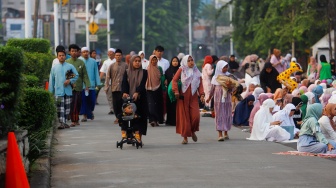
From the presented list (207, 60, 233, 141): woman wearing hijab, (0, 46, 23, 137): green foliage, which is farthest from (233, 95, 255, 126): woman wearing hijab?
(0, 46, 23, 137): green foliage

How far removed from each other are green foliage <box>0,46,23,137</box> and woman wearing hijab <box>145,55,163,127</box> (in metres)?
13.0

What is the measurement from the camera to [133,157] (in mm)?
17125

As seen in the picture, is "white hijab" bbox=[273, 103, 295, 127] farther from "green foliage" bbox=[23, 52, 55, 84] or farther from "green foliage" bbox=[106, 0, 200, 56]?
"green foliage" bbox=[106, 0, 200, 56]

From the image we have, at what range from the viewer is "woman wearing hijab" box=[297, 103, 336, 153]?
17.6 meters

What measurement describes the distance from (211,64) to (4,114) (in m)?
18.3

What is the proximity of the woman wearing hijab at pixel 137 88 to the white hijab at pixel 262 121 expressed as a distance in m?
2.63

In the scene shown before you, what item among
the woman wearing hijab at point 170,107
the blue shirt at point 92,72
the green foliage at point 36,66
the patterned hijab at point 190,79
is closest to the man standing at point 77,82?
the green foliage at point 36,66

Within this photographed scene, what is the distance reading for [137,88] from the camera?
65.0ft

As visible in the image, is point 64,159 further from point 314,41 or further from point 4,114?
point 314,41

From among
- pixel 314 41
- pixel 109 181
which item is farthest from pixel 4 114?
pixel 314 41

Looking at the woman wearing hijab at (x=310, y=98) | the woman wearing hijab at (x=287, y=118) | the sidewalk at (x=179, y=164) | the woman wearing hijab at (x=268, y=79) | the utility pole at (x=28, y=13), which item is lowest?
the sidewalk at (x=179, y=164)

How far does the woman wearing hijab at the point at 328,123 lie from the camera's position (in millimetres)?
17906

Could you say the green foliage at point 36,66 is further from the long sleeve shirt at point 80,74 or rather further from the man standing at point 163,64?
the man standing at point 163,64

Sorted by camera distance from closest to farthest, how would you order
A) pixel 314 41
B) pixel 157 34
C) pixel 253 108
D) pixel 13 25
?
pixel 253 108
pixel 314 41
pixel 13 25
pixel 157 34
